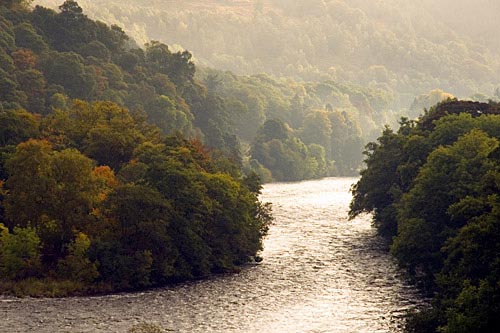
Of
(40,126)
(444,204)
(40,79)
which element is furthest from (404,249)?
(40,79)

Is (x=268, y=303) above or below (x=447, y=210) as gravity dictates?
below

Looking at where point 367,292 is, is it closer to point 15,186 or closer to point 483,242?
point 483,242

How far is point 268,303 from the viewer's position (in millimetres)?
82875

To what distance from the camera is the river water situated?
72.7 meters

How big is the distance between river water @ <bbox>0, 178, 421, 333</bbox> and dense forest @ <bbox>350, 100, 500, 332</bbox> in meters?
5.61

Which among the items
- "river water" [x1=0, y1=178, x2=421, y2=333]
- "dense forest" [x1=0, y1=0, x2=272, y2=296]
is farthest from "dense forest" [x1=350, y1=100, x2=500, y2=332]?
"dense forest" [x1=0, y1=0, x2=272, y2=296]

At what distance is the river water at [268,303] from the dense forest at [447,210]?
561cm

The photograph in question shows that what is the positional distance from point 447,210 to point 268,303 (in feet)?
72.5

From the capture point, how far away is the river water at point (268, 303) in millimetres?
72688

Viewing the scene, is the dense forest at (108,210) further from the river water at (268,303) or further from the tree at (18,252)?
the river water at (268,303)

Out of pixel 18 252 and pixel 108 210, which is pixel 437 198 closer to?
pixel 108 210

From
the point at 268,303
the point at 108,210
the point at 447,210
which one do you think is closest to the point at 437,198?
the point at 447,210

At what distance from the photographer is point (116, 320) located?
7325cm

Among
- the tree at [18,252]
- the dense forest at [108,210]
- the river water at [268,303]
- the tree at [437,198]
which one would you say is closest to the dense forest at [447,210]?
the tree at [437,198]
